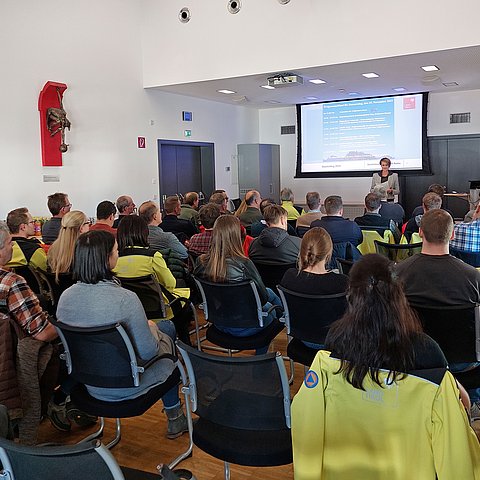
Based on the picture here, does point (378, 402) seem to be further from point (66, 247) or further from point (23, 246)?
point (23, 246)

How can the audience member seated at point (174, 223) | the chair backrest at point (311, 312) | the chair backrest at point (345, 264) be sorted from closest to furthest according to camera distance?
the chair backrest at point (311, 312)
the chair backrest at point (345, 264)
the audience member seated at point (174, 223)

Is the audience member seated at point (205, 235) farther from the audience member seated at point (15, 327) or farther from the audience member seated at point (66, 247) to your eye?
the audience member seated at point (15, 327)

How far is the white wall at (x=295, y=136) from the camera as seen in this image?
11.1 meters

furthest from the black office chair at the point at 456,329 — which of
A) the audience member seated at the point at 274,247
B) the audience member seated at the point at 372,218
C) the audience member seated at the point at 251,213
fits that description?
the audience member seated at the point at 251,213

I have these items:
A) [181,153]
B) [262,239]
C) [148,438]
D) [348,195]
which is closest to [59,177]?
[181,153]

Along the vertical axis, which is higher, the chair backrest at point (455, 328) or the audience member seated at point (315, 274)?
the audience member seated at point (315, 274)

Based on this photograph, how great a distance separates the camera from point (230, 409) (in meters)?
2.13

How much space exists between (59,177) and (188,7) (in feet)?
11.5

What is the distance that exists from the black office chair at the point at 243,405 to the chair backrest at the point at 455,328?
92 centimetres

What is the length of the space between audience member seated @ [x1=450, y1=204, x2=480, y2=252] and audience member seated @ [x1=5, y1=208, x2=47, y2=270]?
3.39 meters

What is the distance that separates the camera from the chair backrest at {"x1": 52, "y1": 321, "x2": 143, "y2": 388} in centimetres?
256

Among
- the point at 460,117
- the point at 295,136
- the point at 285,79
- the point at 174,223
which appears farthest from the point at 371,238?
the point at 295,136

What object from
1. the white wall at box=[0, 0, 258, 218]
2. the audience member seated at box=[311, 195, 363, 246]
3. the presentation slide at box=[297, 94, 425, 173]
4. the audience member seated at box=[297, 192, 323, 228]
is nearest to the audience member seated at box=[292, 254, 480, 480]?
the audience member seated at box=[311, 195, 363, 246]

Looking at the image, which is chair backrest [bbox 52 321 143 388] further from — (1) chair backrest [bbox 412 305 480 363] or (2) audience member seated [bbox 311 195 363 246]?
(2) audience member seated [bbox 311 195 363 246]
